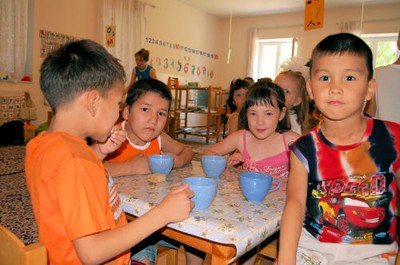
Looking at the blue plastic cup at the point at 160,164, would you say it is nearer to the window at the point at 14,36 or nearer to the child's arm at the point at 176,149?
the child's arm at the point at 176,149

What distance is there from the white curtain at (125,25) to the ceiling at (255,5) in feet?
5.93

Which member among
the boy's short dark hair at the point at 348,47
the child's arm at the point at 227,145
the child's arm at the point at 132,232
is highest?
the boy's short dark hair at the point at 348,47

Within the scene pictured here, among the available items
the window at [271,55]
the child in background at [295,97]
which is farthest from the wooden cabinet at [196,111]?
the child in background at [295,97]

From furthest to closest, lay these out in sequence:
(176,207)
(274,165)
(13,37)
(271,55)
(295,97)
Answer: (271,55)
(13,37)
(295,97)
(274,165)
(176,207)

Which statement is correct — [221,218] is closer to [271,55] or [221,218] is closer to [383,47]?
[383,47]

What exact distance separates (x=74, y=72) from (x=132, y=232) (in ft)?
1.54

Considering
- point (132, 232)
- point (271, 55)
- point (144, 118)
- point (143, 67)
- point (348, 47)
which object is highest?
point (271, 55)

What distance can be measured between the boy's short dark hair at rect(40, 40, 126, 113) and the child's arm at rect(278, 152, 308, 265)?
665 mm

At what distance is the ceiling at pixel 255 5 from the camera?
24.7 ft

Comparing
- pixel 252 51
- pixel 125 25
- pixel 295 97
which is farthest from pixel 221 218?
pixel 252 51

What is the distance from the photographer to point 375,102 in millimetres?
2150

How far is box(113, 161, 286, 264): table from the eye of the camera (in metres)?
0.82

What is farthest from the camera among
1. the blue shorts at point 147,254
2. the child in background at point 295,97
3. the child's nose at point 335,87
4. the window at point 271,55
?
the window at point 271,55

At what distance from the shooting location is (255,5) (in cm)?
812
